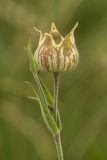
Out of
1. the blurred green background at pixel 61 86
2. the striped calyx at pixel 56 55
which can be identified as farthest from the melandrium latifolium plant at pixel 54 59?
the blurred green background at pixel 61 86

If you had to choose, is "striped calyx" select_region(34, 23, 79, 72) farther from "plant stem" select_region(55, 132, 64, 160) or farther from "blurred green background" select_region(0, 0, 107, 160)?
"blurred green background" select_region(0, 0, 107, 160)

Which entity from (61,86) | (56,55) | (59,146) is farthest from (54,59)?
(61,86)

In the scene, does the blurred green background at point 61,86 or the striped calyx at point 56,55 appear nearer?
the striped calyx at point 56,55

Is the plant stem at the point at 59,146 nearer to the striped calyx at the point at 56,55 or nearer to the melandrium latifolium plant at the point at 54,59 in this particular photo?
the melandrium latifolium plant at the point at 54,59

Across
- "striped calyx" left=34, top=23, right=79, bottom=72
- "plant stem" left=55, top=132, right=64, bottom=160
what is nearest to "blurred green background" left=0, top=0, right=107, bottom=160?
"plant stem" left=55, top=132, right=64, bottom=160

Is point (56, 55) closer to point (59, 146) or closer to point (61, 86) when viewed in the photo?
point (59, 146)

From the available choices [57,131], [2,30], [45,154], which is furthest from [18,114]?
[57,131]

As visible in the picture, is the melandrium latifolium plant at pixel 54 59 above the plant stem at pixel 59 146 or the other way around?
above

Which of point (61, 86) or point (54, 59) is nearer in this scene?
point (54, 59)
